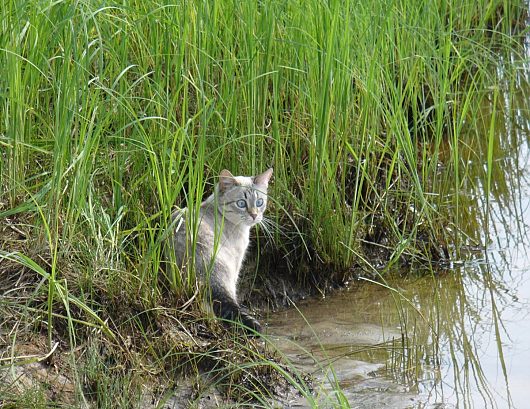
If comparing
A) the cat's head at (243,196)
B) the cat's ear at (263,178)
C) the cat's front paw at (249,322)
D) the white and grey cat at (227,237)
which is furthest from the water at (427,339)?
the cat's ear at (263,178)

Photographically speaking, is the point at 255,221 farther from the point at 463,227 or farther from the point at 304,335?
the point at 463,227

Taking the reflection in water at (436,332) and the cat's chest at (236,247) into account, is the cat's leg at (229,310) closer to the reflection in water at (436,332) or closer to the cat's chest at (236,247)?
the reflection in water at (436,332)

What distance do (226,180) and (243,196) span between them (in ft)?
0.37

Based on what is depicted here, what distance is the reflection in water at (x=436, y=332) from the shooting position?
13.7ft

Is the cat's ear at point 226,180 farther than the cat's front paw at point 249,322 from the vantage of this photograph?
Yes

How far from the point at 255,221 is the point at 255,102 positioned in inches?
21.9

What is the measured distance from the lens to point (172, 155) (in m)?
3.95

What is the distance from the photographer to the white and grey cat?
4.31m

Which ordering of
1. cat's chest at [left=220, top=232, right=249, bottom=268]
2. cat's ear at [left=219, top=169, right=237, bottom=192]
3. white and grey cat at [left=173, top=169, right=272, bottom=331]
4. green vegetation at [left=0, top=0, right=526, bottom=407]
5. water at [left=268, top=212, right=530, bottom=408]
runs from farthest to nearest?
cat's chest at [left=220, top=232, right=249, bottom=268], cat's ear at [left=219, top=169, right=237, bottom=192], white and grey cat at [left=173, top=169, right=272, bottom=331], water at [left=268, top=212, right=530, bottom=408], green vegetation at [left=0, top=0, right=526, bottom=407]

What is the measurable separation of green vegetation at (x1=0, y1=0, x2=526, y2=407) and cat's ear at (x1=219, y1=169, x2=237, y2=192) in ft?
0.35

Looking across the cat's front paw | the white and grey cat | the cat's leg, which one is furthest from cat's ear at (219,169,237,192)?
the cat's front paw

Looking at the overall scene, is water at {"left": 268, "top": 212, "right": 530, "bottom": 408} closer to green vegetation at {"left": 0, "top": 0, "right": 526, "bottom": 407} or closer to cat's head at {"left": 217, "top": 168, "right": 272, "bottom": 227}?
green vegetation at {"left": 0, "top": 0, "right": 526, "bottom": 407}

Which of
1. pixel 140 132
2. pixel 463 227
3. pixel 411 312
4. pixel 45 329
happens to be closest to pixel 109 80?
pixel 140 132

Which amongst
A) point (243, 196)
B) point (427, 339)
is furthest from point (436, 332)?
point (243, 196)
